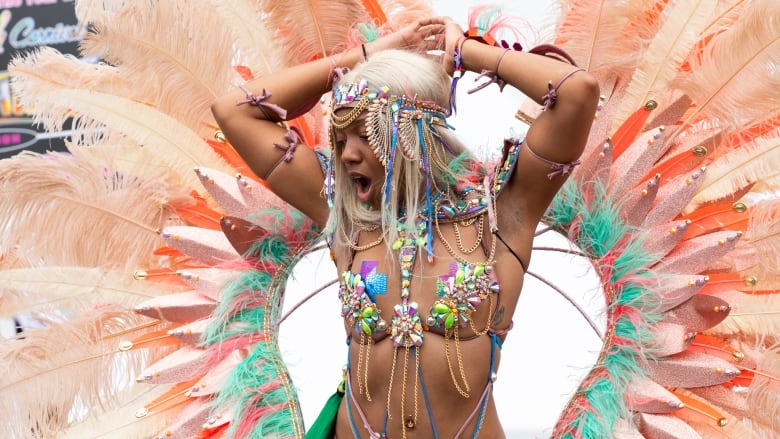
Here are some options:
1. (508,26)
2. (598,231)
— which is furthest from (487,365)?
(508,26)

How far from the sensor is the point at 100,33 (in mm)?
2521

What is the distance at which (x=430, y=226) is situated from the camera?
6.55 feet

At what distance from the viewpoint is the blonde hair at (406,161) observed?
1.97 m

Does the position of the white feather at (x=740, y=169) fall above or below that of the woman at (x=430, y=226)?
above

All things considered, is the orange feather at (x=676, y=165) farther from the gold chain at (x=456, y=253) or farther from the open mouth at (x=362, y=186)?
the open mouth at (x=362, y=186)

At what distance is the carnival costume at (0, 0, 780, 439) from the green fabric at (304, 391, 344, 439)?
0.34 ft

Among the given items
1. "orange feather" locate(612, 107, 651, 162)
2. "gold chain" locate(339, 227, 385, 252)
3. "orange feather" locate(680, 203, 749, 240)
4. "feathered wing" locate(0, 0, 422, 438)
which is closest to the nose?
"gold chain" locate(339, 227, 385, 252)

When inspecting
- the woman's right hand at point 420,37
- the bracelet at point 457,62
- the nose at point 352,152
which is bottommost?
the nose at point 352,152

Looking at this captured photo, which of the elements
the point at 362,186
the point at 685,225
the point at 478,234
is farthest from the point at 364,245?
the point at 685,225

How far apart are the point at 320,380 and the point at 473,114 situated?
92 centimetres

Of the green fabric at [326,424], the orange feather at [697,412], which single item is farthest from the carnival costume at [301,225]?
the green fabric at [326,424]

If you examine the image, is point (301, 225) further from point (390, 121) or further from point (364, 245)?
point (390, 121)

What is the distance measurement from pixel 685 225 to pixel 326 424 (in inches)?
36.4

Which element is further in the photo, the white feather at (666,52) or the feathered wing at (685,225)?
the white feather at (666,52)
